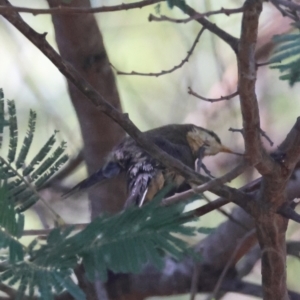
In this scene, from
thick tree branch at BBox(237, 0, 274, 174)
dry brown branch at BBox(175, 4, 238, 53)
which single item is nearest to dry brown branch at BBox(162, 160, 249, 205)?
thick tree branch at BBox(237, 0, 274, 174)

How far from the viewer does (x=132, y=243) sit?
16.8 inches

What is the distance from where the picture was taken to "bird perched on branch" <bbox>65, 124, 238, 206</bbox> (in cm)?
89

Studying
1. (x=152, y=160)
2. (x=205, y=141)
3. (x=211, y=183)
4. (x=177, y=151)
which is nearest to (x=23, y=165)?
(x=211, y=183)

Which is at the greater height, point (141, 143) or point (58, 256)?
point (141, 143)

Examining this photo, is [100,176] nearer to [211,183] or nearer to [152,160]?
[152,160]

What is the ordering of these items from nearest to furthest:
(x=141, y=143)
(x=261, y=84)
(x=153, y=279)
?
(x=141, y=143) < (x=153, y=279) < (x=261, y=84)

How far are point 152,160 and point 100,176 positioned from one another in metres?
0.11

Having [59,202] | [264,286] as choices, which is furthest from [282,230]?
[59,202]

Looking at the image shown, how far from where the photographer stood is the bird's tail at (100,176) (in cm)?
100

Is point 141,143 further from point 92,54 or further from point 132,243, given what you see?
point 92,54

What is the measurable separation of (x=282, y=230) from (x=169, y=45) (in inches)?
38.2

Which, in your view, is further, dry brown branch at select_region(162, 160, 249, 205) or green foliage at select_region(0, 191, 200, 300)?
dry brown branch at select_region(162, 160, 249, 205)

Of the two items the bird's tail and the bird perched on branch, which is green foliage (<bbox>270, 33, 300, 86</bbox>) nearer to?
the bird perched on branch

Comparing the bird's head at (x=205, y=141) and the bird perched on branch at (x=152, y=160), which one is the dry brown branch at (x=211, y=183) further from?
the bird's head at (x=205, y=141)
